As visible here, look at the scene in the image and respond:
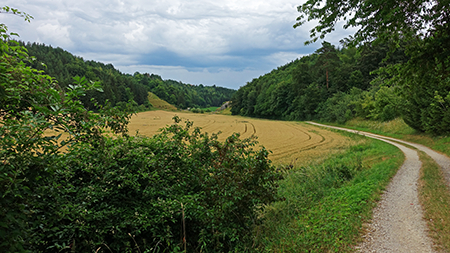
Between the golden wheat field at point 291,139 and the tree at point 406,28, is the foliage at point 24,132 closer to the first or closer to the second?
the golden wheat field at point 291,139

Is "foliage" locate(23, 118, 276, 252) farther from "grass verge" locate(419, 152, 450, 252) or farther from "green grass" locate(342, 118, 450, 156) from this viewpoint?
"green grass" locate(342, 118, 450, 156)

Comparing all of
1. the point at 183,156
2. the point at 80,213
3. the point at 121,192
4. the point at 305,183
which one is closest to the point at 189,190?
the point at 183,156

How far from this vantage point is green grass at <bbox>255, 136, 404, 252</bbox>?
5391 mm

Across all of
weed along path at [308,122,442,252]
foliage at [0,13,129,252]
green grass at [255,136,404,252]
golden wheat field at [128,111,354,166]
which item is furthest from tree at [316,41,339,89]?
foliage at [0,13,129,252]

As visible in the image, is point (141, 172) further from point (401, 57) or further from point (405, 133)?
point (401, 57)

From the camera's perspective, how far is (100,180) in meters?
4.37

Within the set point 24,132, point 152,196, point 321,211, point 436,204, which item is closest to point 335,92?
point 436,204

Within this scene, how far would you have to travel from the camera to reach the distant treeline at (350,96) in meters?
19.3

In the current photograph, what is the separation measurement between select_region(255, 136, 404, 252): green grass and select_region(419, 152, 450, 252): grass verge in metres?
1.17

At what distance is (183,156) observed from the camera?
5.78m

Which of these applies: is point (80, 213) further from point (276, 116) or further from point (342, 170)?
point (276, 116)

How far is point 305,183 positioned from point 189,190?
6.34 meters

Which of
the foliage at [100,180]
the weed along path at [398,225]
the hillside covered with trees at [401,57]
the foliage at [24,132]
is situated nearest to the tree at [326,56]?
the hillside covered with trees at [401,57]

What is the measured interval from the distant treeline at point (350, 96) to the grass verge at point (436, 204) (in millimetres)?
4297
